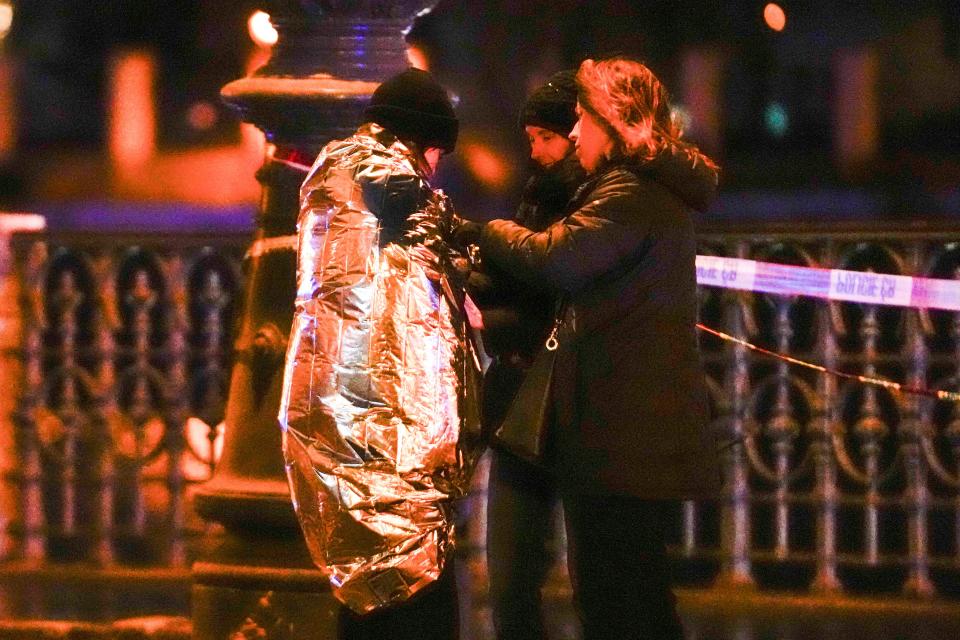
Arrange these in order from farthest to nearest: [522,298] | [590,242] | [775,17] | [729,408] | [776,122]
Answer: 1. [776,122]
2. [775,17]
3. [729,408]
4. [522,298]
5. [590,242]

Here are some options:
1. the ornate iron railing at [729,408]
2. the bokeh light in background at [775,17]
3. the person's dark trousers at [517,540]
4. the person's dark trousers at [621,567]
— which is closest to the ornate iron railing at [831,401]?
the ornate iron railing at [729,408]

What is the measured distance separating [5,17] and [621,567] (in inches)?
A: 541

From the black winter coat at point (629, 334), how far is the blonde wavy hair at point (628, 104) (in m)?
0.05

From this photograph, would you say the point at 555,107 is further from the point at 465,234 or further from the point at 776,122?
the point at 776,122

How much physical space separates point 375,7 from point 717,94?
8169mm

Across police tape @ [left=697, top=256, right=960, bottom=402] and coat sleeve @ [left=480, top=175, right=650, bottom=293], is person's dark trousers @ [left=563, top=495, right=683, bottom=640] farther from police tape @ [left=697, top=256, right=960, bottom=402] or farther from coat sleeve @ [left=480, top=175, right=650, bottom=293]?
police tape @ [left=697, top=256, right=960, bottom=402]

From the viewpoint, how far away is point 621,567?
4.11 m

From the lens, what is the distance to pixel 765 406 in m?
9.79

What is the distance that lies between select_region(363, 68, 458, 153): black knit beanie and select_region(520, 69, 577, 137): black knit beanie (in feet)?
0.88

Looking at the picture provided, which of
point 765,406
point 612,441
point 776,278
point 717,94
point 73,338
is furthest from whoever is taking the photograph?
point 717,94

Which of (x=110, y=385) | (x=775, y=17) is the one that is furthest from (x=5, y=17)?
(x=110, y=385)

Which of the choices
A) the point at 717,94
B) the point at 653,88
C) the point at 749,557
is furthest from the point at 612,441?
the point at 717,94

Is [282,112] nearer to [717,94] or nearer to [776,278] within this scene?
[776,278]

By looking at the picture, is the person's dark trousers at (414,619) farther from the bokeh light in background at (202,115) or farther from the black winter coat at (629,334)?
the bokeh light in background at (202,115)
